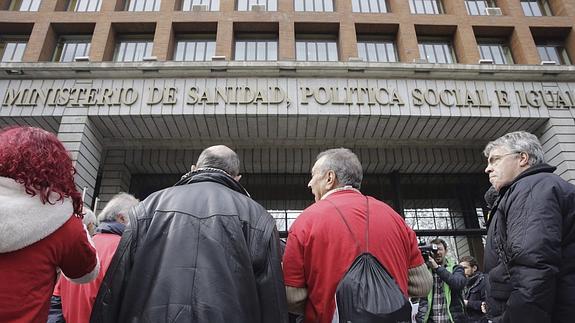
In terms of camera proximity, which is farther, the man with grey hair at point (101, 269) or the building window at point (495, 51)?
the building window at point (495, 51)

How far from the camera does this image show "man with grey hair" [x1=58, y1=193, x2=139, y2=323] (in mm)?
2633

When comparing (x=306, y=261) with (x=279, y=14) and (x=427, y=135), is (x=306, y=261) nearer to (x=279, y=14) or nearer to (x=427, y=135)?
(x=427, y=135)

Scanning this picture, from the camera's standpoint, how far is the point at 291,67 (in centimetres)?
1015

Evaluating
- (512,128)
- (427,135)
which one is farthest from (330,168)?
(512,128)

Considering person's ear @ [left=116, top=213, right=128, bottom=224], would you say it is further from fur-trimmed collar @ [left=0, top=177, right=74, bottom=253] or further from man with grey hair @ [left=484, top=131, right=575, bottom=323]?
man with grey hair @ [left=484, top=131, right=575, bottom=323]

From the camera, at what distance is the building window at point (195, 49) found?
12242mm

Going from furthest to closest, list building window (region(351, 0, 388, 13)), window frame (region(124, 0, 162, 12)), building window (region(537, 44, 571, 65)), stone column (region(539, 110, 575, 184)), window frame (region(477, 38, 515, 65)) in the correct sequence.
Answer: building window (region(351, 0, 388, 13)), window frame (region(124, 0, 162, 12)), window frame (region(477, 38, 515, 65)), building window (region(537, 44, 571, 65)), stone column (region(539, 110, 575, 184))

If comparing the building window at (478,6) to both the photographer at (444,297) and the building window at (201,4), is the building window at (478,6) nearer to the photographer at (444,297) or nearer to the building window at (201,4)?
the building window at (201,4)

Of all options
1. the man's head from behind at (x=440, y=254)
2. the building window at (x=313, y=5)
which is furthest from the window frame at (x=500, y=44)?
the man's head from behind at (x=440, y=254)

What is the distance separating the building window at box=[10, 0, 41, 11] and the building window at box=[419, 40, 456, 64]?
44.7ft

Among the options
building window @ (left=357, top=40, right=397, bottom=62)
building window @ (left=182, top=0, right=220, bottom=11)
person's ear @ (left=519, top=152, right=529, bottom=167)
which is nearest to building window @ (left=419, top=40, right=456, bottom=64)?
building window @ (left=357, top=40, right=397, bottom=62)

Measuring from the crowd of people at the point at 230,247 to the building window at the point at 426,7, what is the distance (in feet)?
39.7

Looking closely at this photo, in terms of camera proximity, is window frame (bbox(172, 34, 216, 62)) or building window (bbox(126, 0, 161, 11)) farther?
building window (bbox(126, 0, 161, 11))

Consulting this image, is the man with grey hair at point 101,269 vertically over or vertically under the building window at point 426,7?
under
